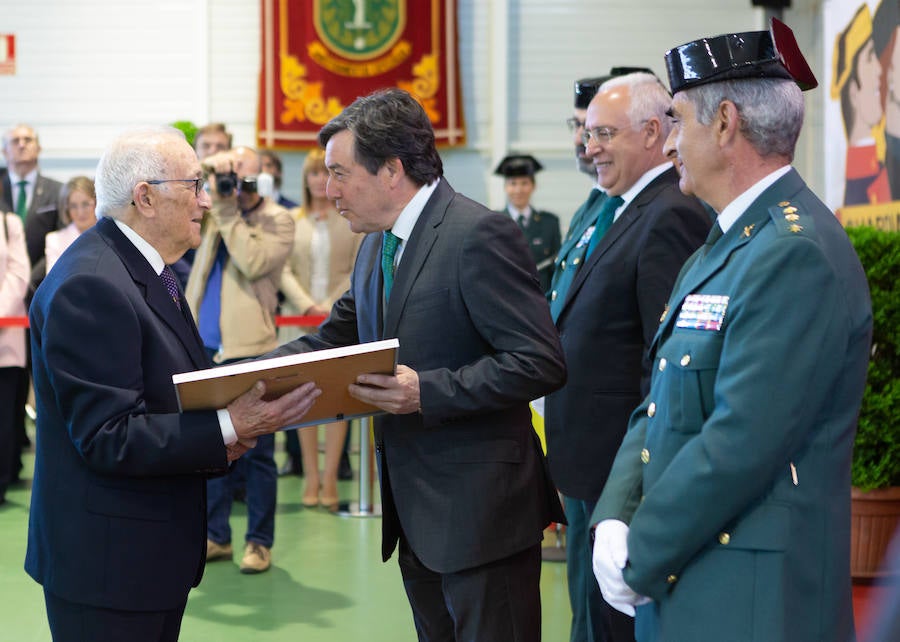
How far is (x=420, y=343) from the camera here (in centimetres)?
233

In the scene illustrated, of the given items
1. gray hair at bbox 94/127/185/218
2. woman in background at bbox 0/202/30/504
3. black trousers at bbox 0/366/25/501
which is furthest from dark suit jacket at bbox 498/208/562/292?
gray hair at bbox 94/127/185/218

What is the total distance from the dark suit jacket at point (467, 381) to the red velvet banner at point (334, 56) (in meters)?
7.65

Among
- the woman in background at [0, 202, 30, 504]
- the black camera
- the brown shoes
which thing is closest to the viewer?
the brown shoes

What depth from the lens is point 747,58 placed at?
1.68 m

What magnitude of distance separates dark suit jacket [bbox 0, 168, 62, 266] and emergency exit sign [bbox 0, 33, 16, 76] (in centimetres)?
324

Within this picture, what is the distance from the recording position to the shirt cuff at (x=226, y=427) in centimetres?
213

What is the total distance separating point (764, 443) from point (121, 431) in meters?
1.16

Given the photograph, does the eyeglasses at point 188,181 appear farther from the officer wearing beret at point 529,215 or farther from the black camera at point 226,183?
the officer wearing beret at point 529,215

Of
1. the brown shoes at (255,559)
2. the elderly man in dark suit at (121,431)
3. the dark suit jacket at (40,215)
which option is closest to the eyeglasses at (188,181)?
the elderly man in dark suit at (121,431)

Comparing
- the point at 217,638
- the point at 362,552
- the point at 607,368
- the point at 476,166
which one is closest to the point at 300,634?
the point at 217,638

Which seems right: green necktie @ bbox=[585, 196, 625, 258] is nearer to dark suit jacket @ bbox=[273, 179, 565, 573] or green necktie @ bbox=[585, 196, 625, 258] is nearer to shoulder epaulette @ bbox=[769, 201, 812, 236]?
dark suit jacket @ bbox=[273, 179, 565, 573]

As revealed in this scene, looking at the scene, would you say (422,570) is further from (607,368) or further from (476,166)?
(476,166)

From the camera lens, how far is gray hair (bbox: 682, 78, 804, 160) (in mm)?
1679

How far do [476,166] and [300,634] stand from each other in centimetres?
668
